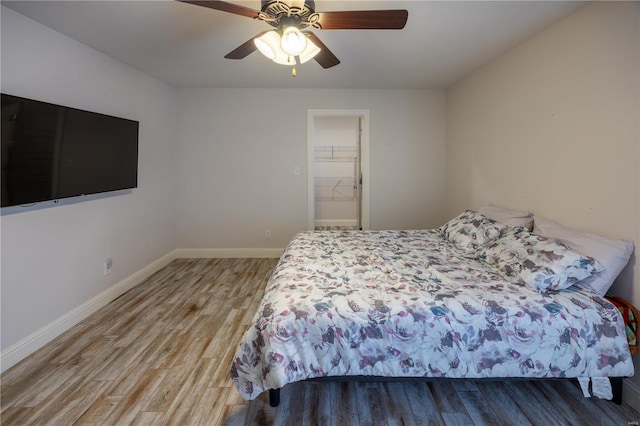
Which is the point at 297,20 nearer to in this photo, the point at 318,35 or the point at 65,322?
the point at 318,35

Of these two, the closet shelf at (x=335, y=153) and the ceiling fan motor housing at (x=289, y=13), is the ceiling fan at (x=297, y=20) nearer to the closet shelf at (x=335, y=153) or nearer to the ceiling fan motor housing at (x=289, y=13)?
the ceiling fan motor housing at (x=289, y=13)

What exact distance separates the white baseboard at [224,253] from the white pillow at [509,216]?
2.71m

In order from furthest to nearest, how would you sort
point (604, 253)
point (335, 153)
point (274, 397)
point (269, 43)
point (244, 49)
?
point (335, 153) → point (244, 49) → point (269, 43) → point (604, 253) → point (274, 397)

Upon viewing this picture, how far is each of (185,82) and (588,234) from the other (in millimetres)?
4345

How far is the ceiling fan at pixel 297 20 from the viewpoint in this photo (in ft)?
5.79

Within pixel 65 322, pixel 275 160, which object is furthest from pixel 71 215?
pixel 275 160

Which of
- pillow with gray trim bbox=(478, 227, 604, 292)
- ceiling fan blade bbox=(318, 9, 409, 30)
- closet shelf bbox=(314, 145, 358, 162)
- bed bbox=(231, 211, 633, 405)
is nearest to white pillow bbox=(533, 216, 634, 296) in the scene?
pillow with gray trim bbox=(478, 227, 604, 292)

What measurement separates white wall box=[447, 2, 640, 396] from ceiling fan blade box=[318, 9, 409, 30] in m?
1.30

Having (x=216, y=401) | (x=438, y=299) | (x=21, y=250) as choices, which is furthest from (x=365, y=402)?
(x=21, y=250)

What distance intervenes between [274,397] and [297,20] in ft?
7.11

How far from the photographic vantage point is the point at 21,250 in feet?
7.34

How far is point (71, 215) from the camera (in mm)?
2674

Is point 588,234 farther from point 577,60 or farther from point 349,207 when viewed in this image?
point 349,207

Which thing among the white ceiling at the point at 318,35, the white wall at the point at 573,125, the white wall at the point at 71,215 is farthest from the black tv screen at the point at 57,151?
the white wall at the point at 573,125
